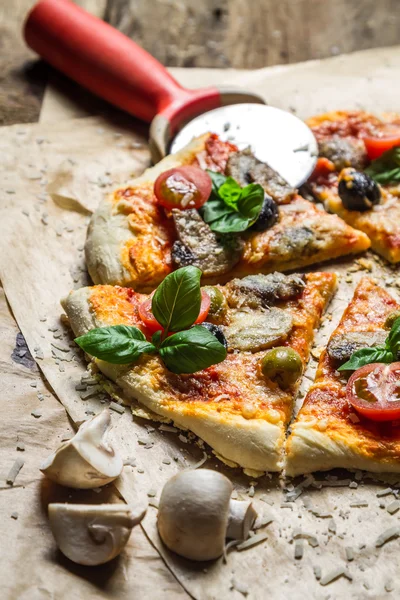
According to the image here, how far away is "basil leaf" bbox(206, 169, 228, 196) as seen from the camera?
5438 mm

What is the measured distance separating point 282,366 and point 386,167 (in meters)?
2.32

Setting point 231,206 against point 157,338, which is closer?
point 157,338

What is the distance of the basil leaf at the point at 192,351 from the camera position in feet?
13.9

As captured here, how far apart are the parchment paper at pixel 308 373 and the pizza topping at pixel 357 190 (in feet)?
1.37

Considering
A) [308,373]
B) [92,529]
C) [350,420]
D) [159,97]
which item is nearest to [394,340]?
[350,420]

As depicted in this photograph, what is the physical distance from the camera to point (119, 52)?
643 centimetres

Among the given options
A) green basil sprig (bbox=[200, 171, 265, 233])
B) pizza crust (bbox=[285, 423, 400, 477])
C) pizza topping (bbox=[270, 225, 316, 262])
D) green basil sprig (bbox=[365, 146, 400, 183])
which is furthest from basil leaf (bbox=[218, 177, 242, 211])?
pizza crust (bbox=[285, 423, 400, 477])

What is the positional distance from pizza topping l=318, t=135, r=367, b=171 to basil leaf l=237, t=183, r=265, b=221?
3.62 feet

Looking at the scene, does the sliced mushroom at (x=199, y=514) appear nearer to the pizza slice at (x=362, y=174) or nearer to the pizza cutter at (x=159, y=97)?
the pizza slice at (x=362, y=174)

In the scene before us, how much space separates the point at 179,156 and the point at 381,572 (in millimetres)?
3290

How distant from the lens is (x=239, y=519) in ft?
12.6

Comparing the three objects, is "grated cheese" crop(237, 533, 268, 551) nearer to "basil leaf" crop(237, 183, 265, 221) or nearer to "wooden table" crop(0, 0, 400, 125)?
"basil leaf" crop(237, 183, 265, 221)

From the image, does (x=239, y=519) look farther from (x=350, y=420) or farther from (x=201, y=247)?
(x=201, y=247)

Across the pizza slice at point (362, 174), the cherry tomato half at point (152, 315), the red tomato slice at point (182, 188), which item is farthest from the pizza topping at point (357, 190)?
the cherry tomato half at point (152, 315)
